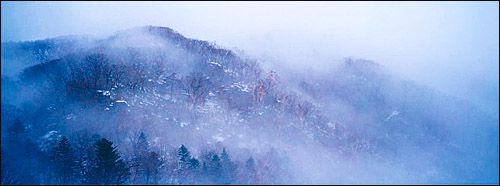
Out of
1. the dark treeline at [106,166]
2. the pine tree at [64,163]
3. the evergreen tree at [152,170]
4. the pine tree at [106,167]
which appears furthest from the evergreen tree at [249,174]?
the pine tree at [64,163]

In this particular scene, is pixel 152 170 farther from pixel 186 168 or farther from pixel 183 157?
pixel 186 168

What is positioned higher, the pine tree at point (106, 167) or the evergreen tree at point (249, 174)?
the pine tree at point (106, 167)

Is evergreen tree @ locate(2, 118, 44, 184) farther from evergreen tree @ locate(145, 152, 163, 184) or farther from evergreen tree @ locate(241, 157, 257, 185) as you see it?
evergreen tree @ locate(241, 157, 257, 185)

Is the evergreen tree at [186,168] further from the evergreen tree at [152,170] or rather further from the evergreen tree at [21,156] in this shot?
the evergreen tree at [21,156]

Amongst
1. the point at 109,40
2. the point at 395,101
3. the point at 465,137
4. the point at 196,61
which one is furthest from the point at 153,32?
the point at 465,137

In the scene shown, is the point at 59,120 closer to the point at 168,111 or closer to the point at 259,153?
the point at 168,111

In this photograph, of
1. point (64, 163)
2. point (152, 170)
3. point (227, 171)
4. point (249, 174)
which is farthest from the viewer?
point (249, 174)

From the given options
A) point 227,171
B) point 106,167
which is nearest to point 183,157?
point 227,171

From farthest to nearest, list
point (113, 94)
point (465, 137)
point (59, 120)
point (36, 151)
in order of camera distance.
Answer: point (465, 137), point (113, 94), point (59, 120), point (36, 151)
